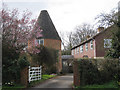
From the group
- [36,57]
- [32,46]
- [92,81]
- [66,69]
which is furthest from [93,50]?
[92,81]

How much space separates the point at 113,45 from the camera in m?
13.4

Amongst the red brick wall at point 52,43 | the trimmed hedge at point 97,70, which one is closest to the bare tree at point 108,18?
the trimmed hedge at point 97,70

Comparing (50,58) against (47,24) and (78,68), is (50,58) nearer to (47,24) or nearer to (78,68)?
(47,24)

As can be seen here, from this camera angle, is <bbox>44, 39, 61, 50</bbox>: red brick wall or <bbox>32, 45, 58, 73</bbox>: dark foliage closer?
<bbox>32, 45, 58, 73</bbox>: dark foliage

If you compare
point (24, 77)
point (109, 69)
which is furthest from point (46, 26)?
point (109, 69)

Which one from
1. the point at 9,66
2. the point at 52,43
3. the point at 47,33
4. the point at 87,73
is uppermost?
the point at 47,33

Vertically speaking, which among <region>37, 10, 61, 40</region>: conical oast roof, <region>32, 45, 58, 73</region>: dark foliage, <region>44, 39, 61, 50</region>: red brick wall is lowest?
<region>32, 45, 58, 73</region>: dark foliage

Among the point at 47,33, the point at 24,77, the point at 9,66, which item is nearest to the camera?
Answer: the point at 9,66

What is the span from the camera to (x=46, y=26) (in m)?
24.7

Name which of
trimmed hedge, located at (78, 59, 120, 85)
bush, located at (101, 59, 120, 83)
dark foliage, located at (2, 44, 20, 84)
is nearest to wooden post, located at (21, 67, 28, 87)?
dark foliage, located at (2, 44, 20, 84)

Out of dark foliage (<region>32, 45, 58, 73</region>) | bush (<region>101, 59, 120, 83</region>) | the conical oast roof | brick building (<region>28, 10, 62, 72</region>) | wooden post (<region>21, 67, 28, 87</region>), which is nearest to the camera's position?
bush (<region>101, 59, 120, 83</region>)

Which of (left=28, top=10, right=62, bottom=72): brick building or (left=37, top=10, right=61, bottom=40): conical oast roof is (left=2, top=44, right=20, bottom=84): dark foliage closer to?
(left=28, top=10, right=62, bottom=72): brick building

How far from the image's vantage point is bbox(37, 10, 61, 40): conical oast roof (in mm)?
24219

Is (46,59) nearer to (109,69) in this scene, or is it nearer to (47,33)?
(47,33)
